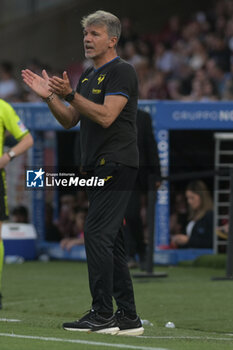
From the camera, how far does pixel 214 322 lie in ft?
26.0

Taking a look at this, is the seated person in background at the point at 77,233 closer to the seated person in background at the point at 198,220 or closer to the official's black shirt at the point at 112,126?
the seated person in background at the point at 198,220

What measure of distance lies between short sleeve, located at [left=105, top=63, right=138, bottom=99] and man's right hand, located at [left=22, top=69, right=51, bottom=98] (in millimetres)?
383

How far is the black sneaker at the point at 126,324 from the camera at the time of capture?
21.0 ft

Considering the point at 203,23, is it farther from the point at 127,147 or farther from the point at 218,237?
the point at 127,147

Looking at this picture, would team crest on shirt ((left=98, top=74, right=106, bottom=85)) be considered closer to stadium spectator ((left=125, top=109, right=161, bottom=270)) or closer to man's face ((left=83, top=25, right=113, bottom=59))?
man's face ((left=83, top=25, right=113, bottom=59))

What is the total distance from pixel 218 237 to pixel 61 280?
2.80 metres

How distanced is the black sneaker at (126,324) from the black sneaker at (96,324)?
0.06 metres

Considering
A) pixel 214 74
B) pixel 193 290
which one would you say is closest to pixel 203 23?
pixel 214 74

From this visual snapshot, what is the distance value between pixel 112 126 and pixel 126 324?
1298mm

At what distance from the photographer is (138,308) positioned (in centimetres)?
882

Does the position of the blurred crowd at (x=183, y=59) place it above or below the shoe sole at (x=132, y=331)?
above

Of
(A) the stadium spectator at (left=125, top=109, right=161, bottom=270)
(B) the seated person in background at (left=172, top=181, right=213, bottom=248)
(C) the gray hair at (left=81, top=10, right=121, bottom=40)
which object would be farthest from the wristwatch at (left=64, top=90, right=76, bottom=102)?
(B) the seated person in background at (left=172, top=181, right=213, bottom=248)

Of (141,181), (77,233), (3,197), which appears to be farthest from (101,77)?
(77,233)

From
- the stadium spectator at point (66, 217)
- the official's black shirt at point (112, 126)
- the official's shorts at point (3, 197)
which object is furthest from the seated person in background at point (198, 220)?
the official's black shirt at point (112, 126)
